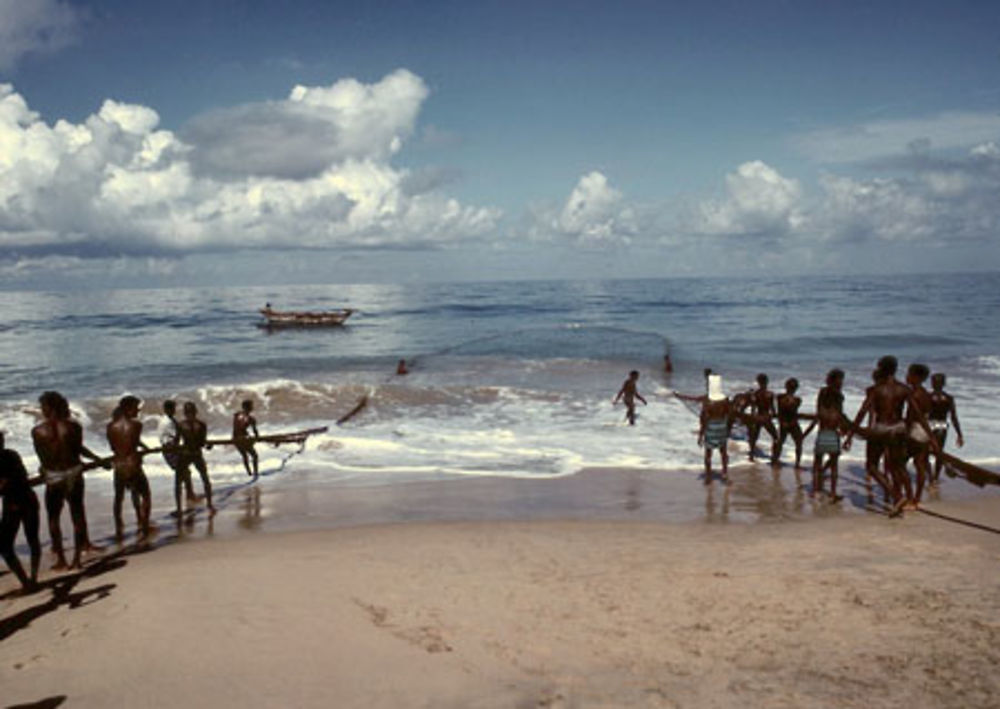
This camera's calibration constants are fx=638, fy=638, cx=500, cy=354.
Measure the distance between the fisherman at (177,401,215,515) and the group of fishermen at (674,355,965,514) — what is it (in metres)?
8.84

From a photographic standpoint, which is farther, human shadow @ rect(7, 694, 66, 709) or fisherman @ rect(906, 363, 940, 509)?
fisherman @ rect(906, 363, 940, 509)

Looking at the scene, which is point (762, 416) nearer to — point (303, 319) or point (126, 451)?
point (126, 451)

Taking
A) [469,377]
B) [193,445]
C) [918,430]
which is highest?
[918,430]

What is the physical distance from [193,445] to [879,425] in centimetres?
1097

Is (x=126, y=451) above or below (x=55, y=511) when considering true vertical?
above

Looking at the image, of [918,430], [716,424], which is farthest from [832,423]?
[716,424]

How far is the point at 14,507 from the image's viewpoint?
6.90 metres

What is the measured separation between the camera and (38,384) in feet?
97.5

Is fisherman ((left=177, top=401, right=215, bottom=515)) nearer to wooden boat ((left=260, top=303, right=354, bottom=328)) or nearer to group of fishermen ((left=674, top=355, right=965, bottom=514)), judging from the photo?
group of fishermen ((left=674, top=355, right=965, bottom=514))

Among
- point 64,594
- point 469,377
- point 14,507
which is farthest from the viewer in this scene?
point 469,377

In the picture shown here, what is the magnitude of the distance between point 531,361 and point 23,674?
29.5 m

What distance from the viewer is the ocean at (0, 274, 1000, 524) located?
A: 14547mm

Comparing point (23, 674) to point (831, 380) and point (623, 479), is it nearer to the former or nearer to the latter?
point (623, 479)

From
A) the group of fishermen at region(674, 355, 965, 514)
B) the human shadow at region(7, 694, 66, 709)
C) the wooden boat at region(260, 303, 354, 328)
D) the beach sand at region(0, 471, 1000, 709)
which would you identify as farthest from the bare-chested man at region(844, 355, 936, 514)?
the wooden boat at region(260, 303, 354, 328)
